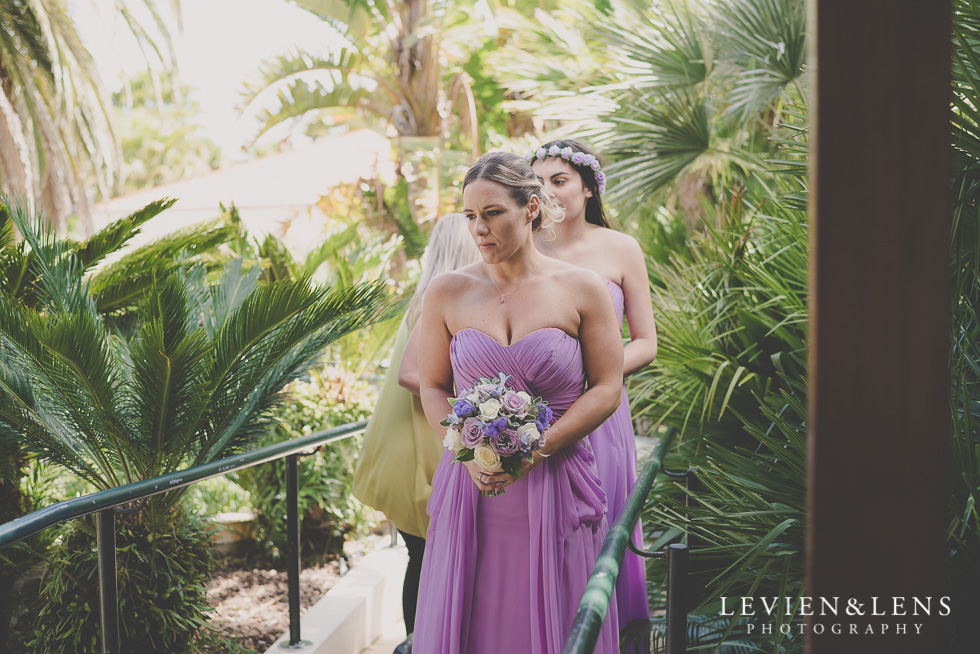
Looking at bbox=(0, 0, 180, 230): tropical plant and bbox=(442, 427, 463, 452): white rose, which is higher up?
bbox=(0, 0, 180, 230): tropical plant

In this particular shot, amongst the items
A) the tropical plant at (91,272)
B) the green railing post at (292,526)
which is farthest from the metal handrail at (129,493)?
the tropical plant at (91,272)

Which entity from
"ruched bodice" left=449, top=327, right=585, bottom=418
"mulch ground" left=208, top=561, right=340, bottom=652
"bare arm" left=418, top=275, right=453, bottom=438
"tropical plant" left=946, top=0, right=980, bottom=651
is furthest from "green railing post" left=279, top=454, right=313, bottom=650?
"tropical plant" left=946, top=0, right=980, bottom=651

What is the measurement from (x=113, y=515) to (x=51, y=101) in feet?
36.0

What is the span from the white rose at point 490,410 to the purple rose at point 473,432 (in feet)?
0.07

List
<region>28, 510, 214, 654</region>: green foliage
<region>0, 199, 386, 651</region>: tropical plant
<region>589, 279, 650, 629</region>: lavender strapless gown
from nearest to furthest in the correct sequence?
<region>589, 279, 650, 629</region>: lavender strapless gown, <region>0, 199, 386, 651</region>: tropical plant, <region>28, 510, 214, 654</region>: green foliage

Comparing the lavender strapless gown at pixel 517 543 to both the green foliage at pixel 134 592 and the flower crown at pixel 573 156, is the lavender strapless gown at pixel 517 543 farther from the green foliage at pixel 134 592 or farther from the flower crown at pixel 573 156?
the green foliage at pixel 134 592

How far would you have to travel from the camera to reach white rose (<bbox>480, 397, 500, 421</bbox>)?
235 cm

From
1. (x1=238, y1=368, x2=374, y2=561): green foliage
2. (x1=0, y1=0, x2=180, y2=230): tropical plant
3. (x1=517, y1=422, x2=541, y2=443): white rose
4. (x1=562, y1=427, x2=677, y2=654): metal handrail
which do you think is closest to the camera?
(x1=562, y1=427, x2=677, y2=654): metal handrail

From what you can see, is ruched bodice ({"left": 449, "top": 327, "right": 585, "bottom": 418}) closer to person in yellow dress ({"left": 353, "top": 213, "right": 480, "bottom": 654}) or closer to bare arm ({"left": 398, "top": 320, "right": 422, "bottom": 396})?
bare arm ({"left": 398, "top": 320, "right": 422, "bottom": 396})

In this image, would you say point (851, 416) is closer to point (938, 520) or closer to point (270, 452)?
point (938, 520)

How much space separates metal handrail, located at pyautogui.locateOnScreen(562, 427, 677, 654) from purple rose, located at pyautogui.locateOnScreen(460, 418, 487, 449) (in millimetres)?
444

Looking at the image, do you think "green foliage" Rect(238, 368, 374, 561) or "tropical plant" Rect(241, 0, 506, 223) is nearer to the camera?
"green foliage" Rect(238, 368, 374, 561)

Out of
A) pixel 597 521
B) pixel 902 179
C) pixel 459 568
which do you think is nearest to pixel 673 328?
pixel 597 521

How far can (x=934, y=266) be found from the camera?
114 centimetres
